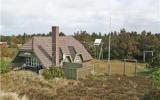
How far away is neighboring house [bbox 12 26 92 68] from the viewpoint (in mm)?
31775

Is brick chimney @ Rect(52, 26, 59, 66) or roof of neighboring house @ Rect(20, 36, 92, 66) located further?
roof of neighboring house @ Rect(20, 36, 92, 66)

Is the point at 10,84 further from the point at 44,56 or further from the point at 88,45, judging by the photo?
the point at 88,45

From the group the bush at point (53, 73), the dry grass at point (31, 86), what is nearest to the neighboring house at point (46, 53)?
the bush at point (53, 73)

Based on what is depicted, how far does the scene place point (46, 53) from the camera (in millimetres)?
32625

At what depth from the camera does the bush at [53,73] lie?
2816 cm

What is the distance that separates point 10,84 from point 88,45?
1239 inches

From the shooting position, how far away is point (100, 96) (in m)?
19.9

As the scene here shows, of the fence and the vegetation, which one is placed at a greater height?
the vegetation

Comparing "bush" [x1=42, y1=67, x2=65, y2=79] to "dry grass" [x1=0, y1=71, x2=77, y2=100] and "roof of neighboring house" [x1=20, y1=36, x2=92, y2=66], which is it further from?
"roof of neighboring house" [x1=20, y1=36, x2=92, y2=66]

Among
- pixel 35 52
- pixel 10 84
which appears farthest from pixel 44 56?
pixel 10 84

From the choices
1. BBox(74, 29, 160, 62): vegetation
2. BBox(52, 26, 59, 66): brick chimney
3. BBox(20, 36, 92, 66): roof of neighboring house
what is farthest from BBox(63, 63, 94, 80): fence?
→ BBox(74, 29, 160, 62): vegetation

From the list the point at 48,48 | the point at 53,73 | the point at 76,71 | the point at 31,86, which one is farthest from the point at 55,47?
the point at 31,86

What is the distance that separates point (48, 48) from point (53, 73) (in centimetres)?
578

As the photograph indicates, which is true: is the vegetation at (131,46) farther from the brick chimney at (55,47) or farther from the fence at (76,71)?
the brick chimney at (55,47)
